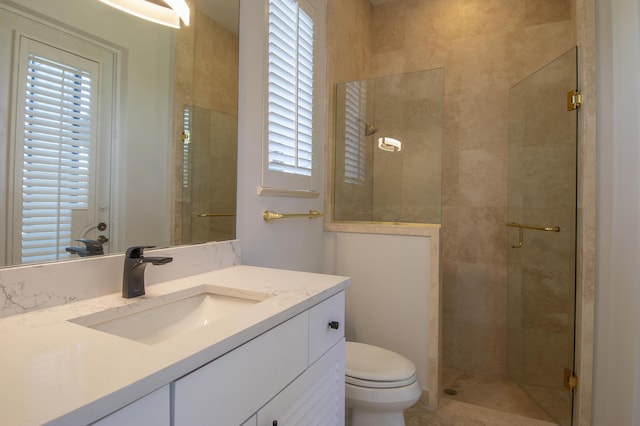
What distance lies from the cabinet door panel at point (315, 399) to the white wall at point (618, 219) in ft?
3.68

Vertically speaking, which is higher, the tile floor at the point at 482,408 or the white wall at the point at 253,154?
the white wall at the point at 253,154

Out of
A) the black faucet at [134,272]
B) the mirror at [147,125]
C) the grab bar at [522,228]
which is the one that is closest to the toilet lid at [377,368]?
the mirror at [147,125]

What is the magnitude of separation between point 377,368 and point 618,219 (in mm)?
1204

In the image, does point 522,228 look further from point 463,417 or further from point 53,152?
point 53,152

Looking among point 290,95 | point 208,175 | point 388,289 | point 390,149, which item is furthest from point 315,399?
point 390,149

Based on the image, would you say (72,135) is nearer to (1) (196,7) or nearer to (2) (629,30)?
(1) (196,7)

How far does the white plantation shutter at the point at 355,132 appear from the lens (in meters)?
2.34

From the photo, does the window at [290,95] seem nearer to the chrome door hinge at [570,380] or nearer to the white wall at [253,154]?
the white wall at [253,154]

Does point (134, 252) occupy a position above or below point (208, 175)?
below

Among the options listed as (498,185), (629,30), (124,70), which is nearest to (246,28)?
(124,70)

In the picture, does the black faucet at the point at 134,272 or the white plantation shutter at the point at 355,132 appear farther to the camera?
the white plantation shutter at the point at 355,132

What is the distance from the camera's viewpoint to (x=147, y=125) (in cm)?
108

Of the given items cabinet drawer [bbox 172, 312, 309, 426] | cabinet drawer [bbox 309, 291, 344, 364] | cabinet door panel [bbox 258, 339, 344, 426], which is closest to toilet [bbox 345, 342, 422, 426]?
cabinet door panel [bbox 258, 339, 344, 426]

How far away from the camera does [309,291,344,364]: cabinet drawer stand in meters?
1.00
